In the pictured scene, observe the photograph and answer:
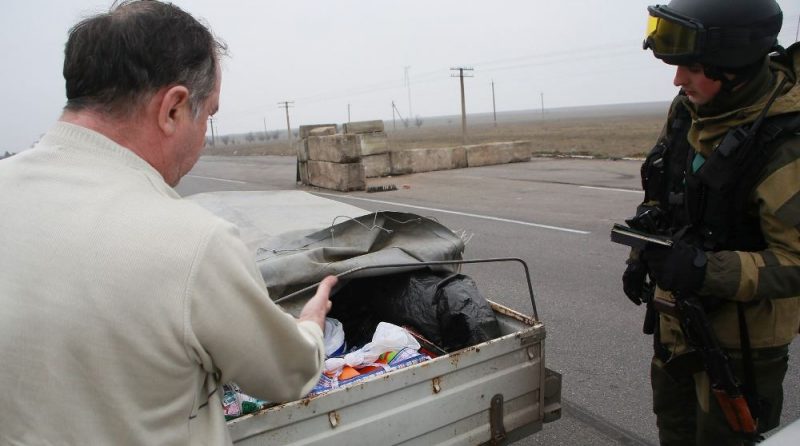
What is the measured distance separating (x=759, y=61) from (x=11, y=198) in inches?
94.4

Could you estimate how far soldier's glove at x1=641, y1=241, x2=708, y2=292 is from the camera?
6.70 feet

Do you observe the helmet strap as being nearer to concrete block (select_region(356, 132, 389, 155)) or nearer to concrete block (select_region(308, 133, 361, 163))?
concrete block (select_region(308, 133, 361, 163))

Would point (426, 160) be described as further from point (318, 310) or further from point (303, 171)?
point (318, 310)

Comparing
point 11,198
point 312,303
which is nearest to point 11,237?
point 11,198

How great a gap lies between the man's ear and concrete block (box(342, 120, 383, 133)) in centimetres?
1645

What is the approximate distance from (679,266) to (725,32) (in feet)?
2.81

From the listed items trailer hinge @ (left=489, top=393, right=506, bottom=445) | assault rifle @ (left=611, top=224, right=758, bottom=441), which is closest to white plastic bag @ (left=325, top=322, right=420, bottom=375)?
trailer hinge @ (left=489, top=393, right=506, bottom=445)

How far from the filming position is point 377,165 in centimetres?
1808

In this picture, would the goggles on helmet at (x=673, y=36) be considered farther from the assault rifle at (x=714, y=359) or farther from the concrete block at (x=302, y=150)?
the concrete block at (x=302, y=150)

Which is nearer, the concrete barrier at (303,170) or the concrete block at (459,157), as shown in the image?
the concrete barrier at (303,170)

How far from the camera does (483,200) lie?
1209 cm

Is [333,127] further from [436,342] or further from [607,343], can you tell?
[436,342]

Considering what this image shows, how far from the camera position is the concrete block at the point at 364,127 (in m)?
17.6

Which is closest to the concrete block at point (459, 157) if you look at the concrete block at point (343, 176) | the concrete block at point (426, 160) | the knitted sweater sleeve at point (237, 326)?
the concrete block at point (426, 160)
